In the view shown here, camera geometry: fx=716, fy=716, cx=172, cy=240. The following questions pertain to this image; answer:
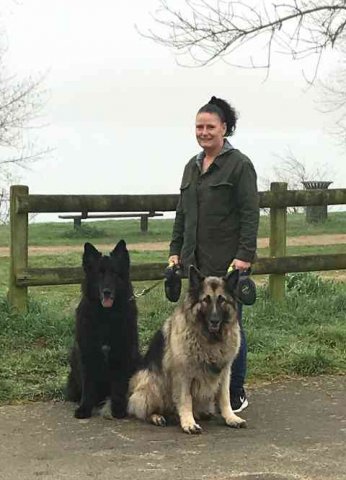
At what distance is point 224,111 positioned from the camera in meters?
5.31

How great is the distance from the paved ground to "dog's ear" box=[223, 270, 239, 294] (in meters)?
1.01

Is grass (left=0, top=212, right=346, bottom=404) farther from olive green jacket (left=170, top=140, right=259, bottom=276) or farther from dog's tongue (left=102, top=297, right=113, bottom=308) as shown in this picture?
olive green jacket (left=170, top=140, right=259, bottom=276)

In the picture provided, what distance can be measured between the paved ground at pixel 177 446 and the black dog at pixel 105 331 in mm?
227

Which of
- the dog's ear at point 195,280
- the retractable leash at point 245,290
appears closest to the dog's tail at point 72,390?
the dog's ear at point 195,280

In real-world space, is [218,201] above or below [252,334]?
above

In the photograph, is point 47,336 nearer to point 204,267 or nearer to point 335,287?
point 204,267

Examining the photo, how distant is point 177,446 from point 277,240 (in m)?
4.17

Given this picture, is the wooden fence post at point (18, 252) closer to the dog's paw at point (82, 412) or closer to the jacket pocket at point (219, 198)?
the dog's paw at point (82, 412)

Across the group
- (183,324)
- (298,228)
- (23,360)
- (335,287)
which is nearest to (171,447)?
(183,324)

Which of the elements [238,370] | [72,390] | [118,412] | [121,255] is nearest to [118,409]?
[118,412]

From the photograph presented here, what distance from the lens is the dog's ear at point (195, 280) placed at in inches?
194

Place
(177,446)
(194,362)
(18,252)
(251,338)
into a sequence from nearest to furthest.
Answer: (177,446), (194,362), (251,338), (18,252)

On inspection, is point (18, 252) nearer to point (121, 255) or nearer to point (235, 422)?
point (121, 255)

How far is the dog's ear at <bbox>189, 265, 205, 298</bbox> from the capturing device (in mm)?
4918
